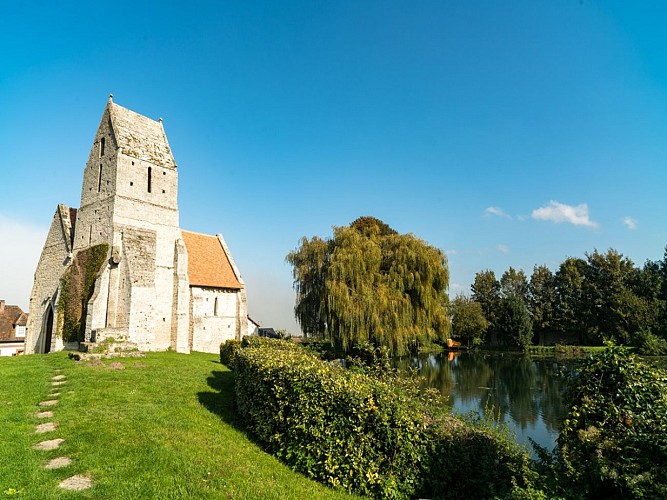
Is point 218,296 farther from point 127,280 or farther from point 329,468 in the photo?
point 329,468

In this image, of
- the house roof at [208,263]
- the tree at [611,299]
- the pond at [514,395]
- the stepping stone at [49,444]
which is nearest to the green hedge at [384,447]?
the pond at [514,395]

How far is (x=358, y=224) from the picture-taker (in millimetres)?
42500

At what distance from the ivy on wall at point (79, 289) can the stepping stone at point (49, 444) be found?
56.5 ft

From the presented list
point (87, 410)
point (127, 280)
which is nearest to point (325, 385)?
point (87, 410)

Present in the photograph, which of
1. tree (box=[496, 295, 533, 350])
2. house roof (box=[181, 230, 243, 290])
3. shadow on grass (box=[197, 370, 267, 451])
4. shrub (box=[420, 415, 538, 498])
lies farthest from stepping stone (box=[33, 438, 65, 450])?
tree (box=[496, 295, 533, 350])

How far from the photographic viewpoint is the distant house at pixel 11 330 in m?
40.3

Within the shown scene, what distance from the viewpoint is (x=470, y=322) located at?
187 ft

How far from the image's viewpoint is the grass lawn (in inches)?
227

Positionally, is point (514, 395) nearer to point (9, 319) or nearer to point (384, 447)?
point (384, 447)

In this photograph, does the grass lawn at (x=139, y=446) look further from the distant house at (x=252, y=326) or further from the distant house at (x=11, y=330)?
the distant house at (x=11, y=330)

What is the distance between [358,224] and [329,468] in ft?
121

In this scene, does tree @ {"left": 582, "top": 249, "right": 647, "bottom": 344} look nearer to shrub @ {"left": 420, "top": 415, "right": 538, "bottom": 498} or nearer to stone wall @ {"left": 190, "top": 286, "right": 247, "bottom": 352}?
stone wall @ {"left": 190, "top": 286, "right": 247, "bottom": 352}

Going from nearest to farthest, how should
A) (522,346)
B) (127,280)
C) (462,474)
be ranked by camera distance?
(462,474) → (127,280) → (522,346)

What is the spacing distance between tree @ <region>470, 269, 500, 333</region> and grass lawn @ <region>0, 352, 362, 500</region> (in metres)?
56.1
